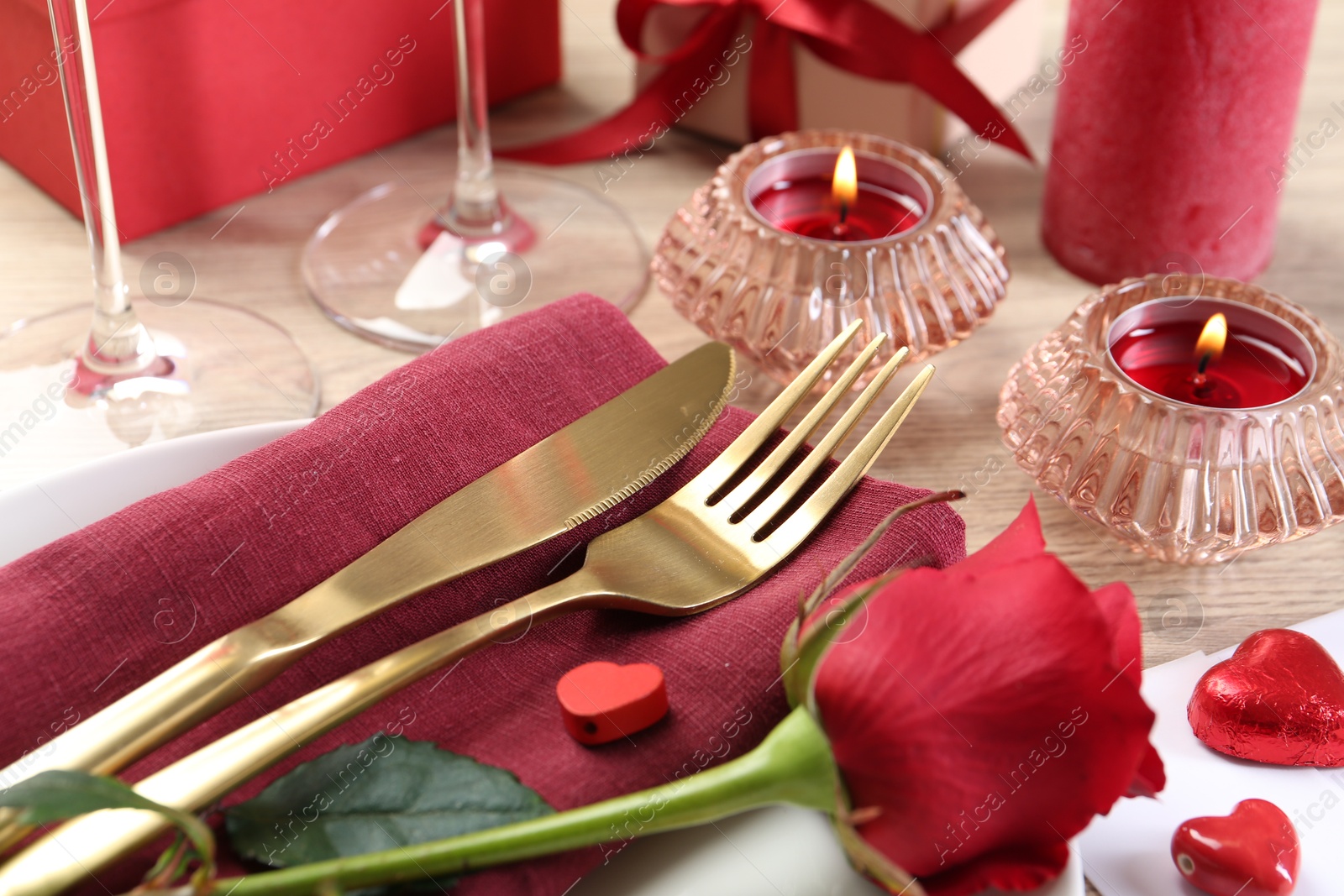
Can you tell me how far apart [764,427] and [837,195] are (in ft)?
0.52

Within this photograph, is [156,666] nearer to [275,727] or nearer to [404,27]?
[275,727]

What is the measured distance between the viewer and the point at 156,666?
12.8 inches

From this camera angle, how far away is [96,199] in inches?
20.4

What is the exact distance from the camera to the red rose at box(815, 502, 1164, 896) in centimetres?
26

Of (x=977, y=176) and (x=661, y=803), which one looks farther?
(x=977, y=176)

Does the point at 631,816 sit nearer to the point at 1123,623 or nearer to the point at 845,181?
the point at 1123,623

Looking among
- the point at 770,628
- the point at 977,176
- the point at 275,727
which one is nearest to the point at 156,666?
the point at 275,727

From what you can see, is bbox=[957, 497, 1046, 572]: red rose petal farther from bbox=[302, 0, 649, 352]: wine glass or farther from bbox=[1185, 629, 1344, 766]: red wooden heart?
bbox=[302, 0, 649, 352]: wine glass

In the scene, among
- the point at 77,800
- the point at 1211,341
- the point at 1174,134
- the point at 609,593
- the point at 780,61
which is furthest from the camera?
the point at 780,61

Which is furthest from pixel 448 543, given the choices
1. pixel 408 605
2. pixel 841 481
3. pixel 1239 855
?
pixel 1239 855

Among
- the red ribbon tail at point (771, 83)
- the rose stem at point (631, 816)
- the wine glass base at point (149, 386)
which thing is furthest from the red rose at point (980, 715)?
the red ribbon tail at point (771, 83)

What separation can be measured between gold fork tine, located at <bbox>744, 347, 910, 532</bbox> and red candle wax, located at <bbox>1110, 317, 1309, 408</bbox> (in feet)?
0.32

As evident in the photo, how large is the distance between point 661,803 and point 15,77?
1.73ft

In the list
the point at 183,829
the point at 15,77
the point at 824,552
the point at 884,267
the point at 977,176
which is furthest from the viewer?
the point at 977,176
